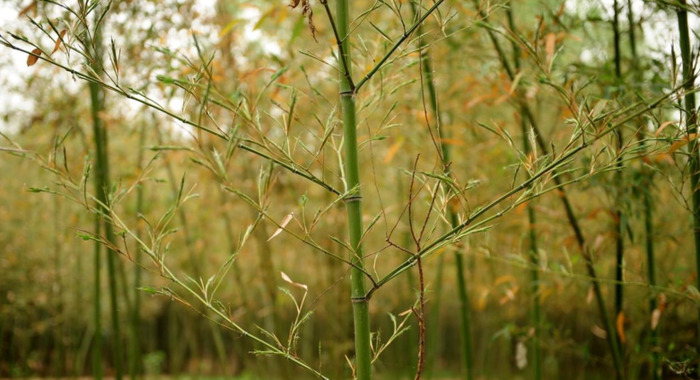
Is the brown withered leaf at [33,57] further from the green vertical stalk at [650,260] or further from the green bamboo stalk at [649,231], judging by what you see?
the green vertical stalk at [650,260]

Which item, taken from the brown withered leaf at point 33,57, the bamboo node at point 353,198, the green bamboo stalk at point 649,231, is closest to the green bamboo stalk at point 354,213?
the bamboo node at point 353,198

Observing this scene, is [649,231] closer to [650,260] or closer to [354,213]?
[650,260]

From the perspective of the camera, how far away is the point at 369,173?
6.01 meters

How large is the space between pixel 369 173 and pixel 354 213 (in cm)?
494

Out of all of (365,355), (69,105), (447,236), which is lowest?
(365,355)

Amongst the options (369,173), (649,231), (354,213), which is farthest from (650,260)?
(369,173)

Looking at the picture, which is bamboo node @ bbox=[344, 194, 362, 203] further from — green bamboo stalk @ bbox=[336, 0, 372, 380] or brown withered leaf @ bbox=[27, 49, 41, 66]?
brown withered leaf @ bbox=[27, 49, 41, 66]

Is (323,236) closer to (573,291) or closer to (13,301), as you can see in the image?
(573,291)

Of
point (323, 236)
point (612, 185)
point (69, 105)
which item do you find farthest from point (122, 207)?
point (612, 185)

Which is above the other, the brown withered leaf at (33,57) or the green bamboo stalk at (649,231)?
the brown withered leaf at (33,57)

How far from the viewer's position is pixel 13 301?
785 cm

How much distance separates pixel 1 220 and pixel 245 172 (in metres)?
4.93

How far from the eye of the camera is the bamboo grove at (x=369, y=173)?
3.42 ft

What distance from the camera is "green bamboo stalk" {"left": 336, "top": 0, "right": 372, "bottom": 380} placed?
1.05 metres
